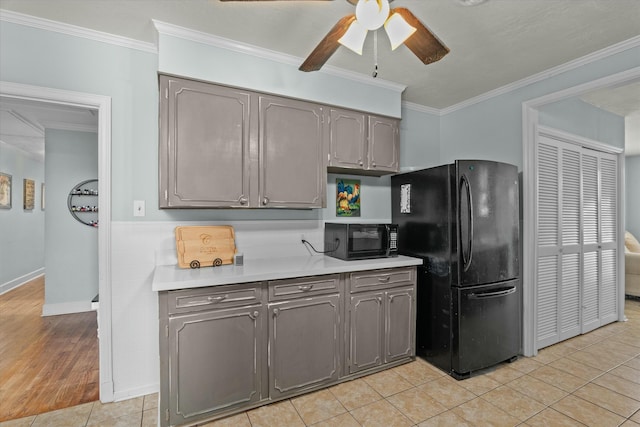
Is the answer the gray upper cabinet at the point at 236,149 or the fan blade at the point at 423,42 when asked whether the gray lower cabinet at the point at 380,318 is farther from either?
the fan blade at the point at 423,42

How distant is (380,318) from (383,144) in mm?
1521

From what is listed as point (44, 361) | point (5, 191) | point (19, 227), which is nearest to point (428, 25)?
point (44, 361)

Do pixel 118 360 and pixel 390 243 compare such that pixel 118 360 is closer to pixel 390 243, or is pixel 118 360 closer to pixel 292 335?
pixel 292 335

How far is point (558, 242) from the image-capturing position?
3.15 metres

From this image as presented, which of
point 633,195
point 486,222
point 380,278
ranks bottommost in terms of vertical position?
point 380,278

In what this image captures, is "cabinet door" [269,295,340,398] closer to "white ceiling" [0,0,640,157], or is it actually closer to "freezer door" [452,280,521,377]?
"freezer door" [452,280,521,377]

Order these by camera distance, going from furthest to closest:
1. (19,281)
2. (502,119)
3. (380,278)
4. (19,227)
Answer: (19,227)
(19,281)
(502,119)
(380,278)

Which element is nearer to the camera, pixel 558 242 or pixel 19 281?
pixel 558 242

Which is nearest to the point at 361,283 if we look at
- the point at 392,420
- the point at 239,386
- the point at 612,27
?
the point at 392,420

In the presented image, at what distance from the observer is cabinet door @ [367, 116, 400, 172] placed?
280 centimetres

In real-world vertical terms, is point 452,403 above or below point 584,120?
below

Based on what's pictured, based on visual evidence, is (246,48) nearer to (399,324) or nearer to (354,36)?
(354,36)

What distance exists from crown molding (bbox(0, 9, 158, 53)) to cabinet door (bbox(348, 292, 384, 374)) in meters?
2.43

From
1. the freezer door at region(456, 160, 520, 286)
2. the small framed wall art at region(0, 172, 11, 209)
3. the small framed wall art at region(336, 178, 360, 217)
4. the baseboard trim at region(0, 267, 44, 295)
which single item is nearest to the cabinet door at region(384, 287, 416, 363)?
the freezer door at region(456, 160, 520, 286)
